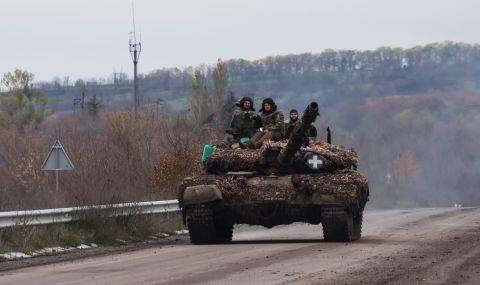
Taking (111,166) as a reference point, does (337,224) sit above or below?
below

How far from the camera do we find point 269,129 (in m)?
21.4

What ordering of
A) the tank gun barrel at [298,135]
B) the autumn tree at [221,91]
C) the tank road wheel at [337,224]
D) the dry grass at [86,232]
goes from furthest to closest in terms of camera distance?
the autumn tree at [221,91] → the dry grass at [86,232] → the tank road wheel at [337,224] → the tank gun barrel at [298,135]

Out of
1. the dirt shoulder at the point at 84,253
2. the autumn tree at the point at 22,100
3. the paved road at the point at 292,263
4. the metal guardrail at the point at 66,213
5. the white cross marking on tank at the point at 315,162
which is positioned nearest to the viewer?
the paved road at the point at 292,263

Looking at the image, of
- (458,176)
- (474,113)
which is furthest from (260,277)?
(458,176)

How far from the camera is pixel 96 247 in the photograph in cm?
2095

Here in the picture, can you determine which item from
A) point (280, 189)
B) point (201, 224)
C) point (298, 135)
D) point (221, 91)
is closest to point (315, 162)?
point (298, 135)

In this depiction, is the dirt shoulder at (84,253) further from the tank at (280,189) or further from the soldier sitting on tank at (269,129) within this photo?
the soldier sitting on tank at (269,129)

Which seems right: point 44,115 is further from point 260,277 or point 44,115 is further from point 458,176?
point 260,277

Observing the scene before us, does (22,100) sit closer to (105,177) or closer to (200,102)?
(200,102)

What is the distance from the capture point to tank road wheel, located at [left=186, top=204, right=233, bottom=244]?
2012 centimetres

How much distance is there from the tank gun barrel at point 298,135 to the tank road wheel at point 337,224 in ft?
3.74

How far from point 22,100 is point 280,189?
8096 cm

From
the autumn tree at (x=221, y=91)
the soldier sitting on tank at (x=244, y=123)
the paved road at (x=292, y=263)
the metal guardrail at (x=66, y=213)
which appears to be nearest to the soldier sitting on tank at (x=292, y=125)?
the soldier sitting on tank at (x=244, y=123)

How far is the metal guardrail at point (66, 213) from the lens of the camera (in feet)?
65.1
